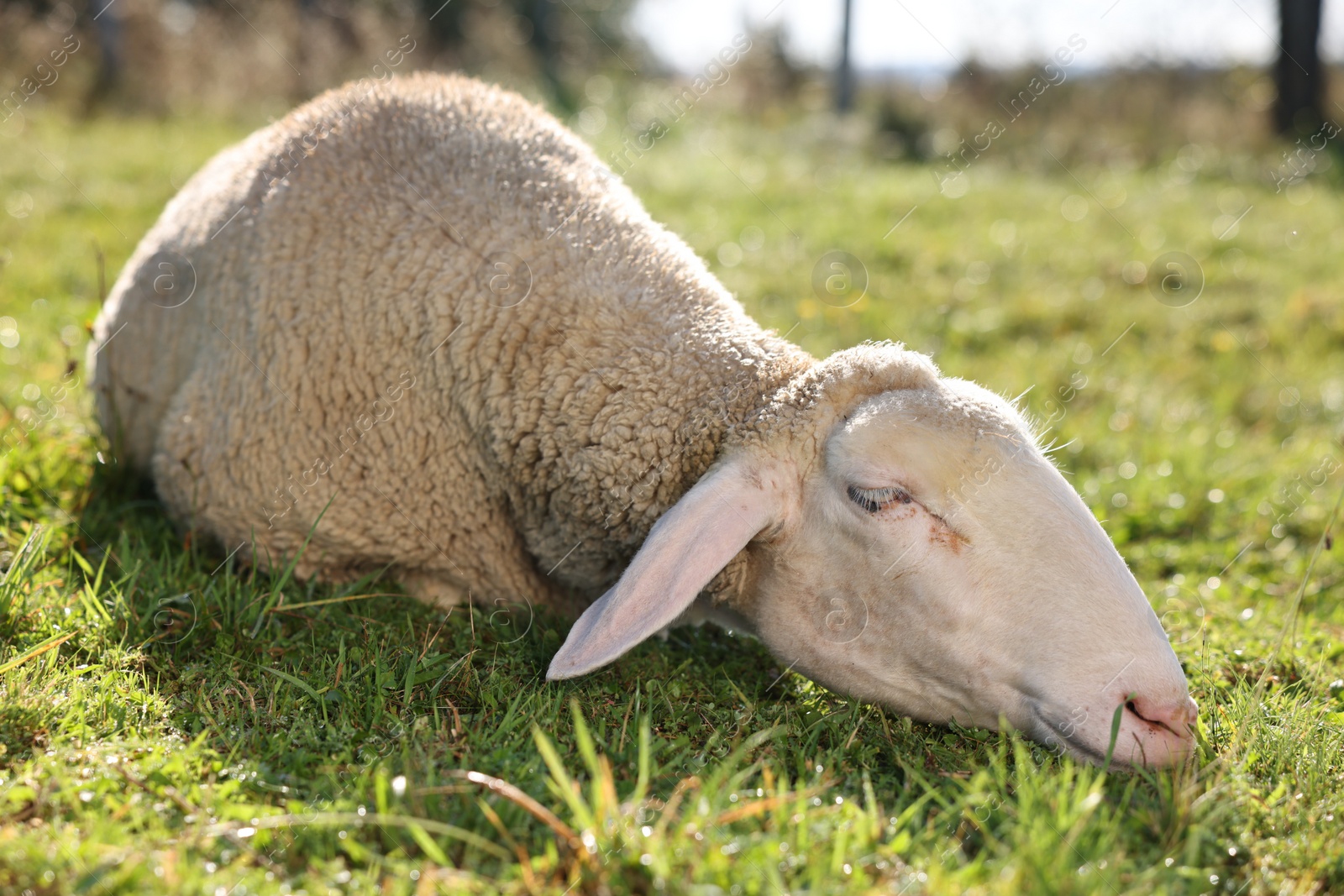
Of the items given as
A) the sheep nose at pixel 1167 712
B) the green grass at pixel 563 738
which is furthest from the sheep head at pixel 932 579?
the green grass at pixel 563 738

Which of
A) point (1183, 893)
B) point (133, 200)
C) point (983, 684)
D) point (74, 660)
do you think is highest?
point (133, 200)

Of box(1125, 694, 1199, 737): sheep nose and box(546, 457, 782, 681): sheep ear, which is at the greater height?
box(546, 457, 782, 681): sheep ear

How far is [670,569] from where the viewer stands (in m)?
2.51

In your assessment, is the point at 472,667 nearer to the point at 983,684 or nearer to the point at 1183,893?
the point at 983,684

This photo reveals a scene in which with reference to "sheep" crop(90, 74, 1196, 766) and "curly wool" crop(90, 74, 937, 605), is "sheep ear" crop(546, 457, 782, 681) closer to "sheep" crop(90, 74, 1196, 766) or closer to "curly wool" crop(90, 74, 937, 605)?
"sheep" crop(90, 74, 1196, 766)

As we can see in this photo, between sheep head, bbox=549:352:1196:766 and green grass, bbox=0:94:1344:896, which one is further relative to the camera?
sheep head, bbox=549:352:1196:766

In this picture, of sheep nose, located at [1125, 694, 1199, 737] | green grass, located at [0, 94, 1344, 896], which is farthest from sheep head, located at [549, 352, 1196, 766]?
green grass, located at [0, 94, 1344, 896]

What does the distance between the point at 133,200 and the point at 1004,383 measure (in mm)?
6041

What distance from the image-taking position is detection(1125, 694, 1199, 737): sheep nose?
8.22ft

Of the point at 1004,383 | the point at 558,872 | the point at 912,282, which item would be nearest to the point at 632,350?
the point at 558,872

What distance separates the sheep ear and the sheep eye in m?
0.25

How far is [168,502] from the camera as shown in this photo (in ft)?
11.5

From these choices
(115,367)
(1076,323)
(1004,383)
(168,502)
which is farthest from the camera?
(1076,323)

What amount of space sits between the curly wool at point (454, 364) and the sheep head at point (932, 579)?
0.20m
